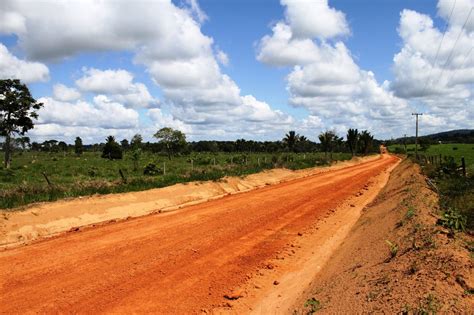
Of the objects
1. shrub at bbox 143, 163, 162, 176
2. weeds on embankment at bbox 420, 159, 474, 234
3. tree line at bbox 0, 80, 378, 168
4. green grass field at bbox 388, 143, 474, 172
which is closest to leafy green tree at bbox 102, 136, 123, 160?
tree line at bbox 0, 80, 378, 168

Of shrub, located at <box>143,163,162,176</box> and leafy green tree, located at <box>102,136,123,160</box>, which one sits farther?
leafy green tree, located at <box>102,136,123,160</box>

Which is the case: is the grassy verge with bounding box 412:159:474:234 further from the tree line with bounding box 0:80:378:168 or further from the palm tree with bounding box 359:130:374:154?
the palm tree with bounding box 359:130:374:154

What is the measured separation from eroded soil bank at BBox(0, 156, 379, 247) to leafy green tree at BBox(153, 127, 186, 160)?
48.7m

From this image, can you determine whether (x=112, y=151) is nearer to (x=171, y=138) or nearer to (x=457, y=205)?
(x=171, y=138)

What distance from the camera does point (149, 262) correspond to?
984cm

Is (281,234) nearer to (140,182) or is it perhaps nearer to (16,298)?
(16,298)

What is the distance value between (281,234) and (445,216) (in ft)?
16.7

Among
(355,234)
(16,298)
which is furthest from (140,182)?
(16,298)

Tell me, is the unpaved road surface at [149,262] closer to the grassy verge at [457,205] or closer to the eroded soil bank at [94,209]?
the eroded soil bank at [94,209]

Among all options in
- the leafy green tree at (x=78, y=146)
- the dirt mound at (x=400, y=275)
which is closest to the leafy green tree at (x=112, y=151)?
the leafy green tree at (x=78, y=146)

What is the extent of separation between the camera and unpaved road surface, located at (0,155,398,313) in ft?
24.9

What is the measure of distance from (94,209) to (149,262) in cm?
803

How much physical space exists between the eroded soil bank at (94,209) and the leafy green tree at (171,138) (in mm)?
48691

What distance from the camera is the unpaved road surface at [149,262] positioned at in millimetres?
7594
